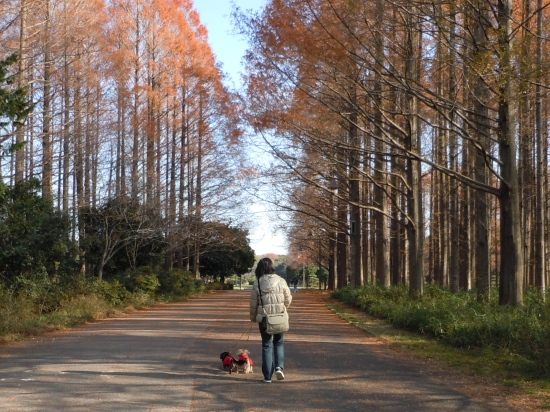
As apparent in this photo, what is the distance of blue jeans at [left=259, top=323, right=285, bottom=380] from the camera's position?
336 inches

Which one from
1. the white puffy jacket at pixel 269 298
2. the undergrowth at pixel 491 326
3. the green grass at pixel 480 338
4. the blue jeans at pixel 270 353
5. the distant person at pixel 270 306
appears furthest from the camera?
the undergrowth at pixel 491 326

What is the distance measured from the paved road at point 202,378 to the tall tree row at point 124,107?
11.5m

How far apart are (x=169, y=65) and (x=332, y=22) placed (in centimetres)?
1959

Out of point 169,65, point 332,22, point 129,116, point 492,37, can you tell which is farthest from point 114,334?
point 169,65

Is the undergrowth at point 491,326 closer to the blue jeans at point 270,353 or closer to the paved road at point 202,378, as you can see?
the paved road at point 202,378

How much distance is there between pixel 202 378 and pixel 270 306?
4.20 ft

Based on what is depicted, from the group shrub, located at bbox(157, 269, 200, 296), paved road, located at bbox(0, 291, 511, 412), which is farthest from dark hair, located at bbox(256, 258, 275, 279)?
shrub, located at bbox(157, 269, 200, 296)

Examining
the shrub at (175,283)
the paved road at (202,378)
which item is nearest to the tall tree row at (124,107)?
the shrub at (175,283)

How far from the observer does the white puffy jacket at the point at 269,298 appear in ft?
28.8

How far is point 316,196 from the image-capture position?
103ft

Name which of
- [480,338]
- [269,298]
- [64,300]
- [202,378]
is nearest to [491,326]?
[480,338]

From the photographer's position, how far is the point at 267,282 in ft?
29.2

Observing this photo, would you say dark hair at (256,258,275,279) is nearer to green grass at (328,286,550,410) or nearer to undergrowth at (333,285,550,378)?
green grass at (328,286,550,410)

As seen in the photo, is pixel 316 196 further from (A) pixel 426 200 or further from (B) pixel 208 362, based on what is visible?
(B) pixel 208 362
